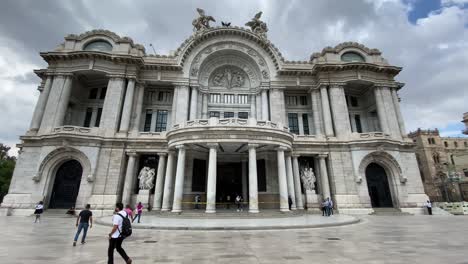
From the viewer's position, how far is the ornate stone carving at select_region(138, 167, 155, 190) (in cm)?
2589

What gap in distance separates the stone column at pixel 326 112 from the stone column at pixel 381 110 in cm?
681

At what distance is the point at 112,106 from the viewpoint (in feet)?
90.9

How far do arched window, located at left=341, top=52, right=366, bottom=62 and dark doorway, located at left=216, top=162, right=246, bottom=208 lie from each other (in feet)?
71.6

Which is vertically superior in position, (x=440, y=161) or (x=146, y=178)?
(x=440, y=161)

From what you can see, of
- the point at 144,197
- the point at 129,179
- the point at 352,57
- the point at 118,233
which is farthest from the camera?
the point at 352,57

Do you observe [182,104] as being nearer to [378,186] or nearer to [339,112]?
[339,112]

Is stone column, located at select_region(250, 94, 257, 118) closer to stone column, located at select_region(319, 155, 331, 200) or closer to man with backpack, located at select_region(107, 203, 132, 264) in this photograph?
stone column, located at select_region(319, 155, 331, 200)

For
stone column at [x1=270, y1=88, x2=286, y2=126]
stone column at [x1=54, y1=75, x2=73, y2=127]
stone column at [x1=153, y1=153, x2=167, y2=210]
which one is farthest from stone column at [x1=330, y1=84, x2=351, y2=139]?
stone column at [x1=54, y1=75, x2=73, y2=127]

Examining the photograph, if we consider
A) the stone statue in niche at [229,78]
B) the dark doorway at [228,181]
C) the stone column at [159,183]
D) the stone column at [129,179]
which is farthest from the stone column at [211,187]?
the stone statue in niche at [229,78]

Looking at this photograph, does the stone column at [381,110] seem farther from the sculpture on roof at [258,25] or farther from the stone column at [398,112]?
the sculpture on roof at [258,25]

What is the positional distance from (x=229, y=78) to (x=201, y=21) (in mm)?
9281

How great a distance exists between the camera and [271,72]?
32406mm

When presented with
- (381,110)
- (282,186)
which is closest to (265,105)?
(282,186)

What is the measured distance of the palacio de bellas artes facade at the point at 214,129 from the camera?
24.0 metres
